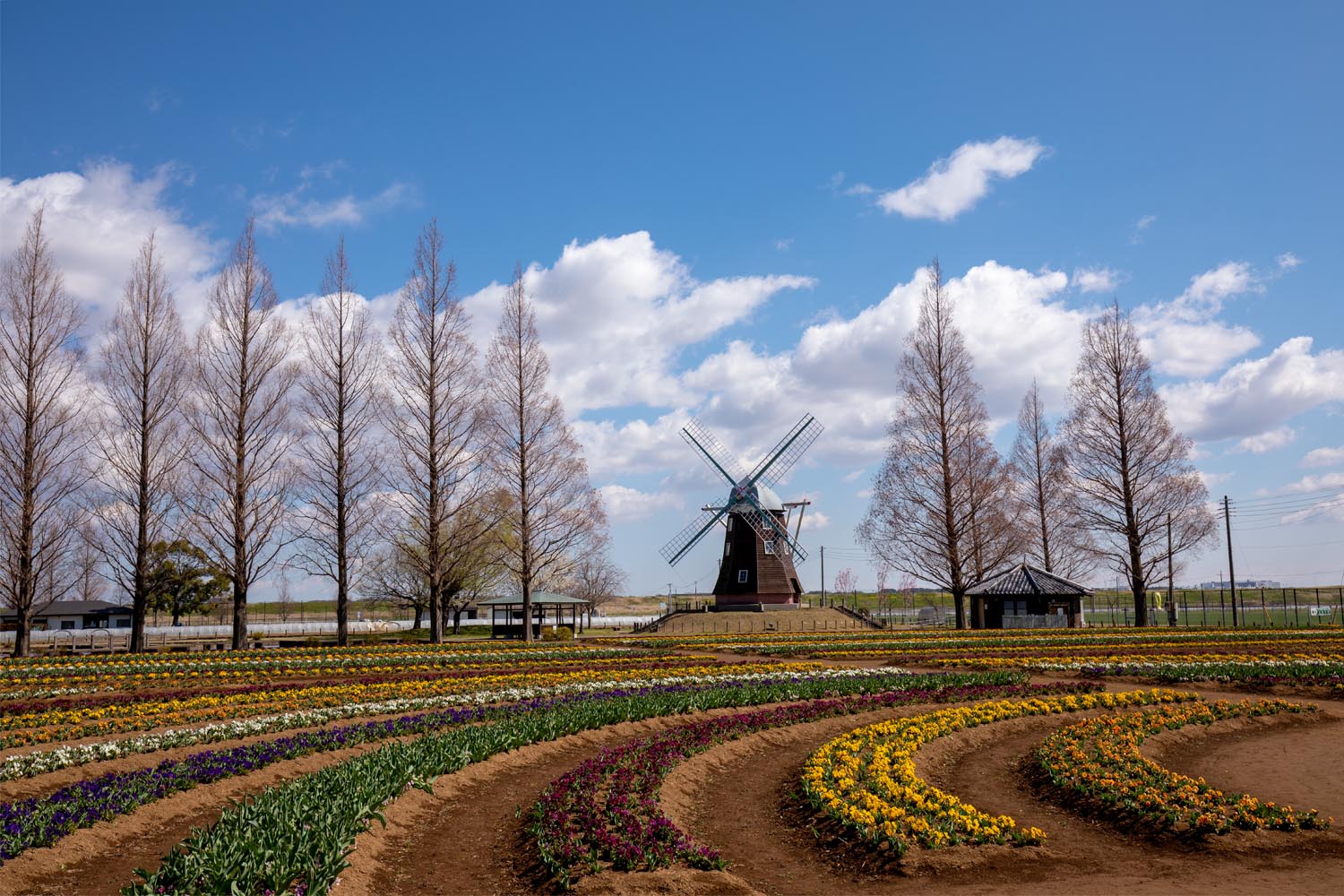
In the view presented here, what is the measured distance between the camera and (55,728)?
15125 mm

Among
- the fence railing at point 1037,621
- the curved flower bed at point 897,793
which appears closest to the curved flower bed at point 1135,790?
the curved flower bed at point 897,793

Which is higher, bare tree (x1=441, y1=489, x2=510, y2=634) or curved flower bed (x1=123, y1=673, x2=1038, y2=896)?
bare tree (x1=441, y1=489, x2=510, y2=634)

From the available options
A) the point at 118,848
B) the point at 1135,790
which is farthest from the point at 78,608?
the point at 1135,790

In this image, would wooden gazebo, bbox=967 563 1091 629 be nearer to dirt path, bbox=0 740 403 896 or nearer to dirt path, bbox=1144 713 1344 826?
dirt path, bbox=1144 713 1344 826

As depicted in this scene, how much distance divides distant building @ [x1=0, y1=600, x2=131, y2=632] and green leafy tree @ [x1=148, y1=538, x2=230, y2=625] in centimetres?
576

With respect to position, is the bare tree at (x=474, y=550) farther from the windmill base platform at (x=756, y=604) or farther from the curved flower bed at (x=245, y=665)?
the windmill base platform at (x=756, y=604)

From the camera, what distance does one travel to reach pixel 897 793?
32.3ft

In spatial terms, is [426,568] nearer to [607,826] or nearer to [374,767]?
[374,767]

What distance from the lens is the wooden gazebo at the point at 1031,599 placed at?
147 ft

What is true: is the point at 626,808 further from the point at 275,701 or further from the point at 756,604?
the point at 756,604

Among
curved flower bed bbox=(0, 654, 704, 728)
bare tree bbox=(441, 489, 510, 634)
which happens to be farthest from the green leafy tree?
curved flower bed bbox=(0, 654, 704, 728)

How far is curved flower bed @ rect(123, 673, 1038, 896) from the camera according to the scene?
6.39 m

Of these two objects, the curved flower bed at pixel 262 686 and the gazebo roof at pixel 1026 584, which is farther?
the gazebo roof at pixel 1026 584

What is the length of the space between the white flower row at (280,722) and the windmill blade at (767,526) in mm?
32171
